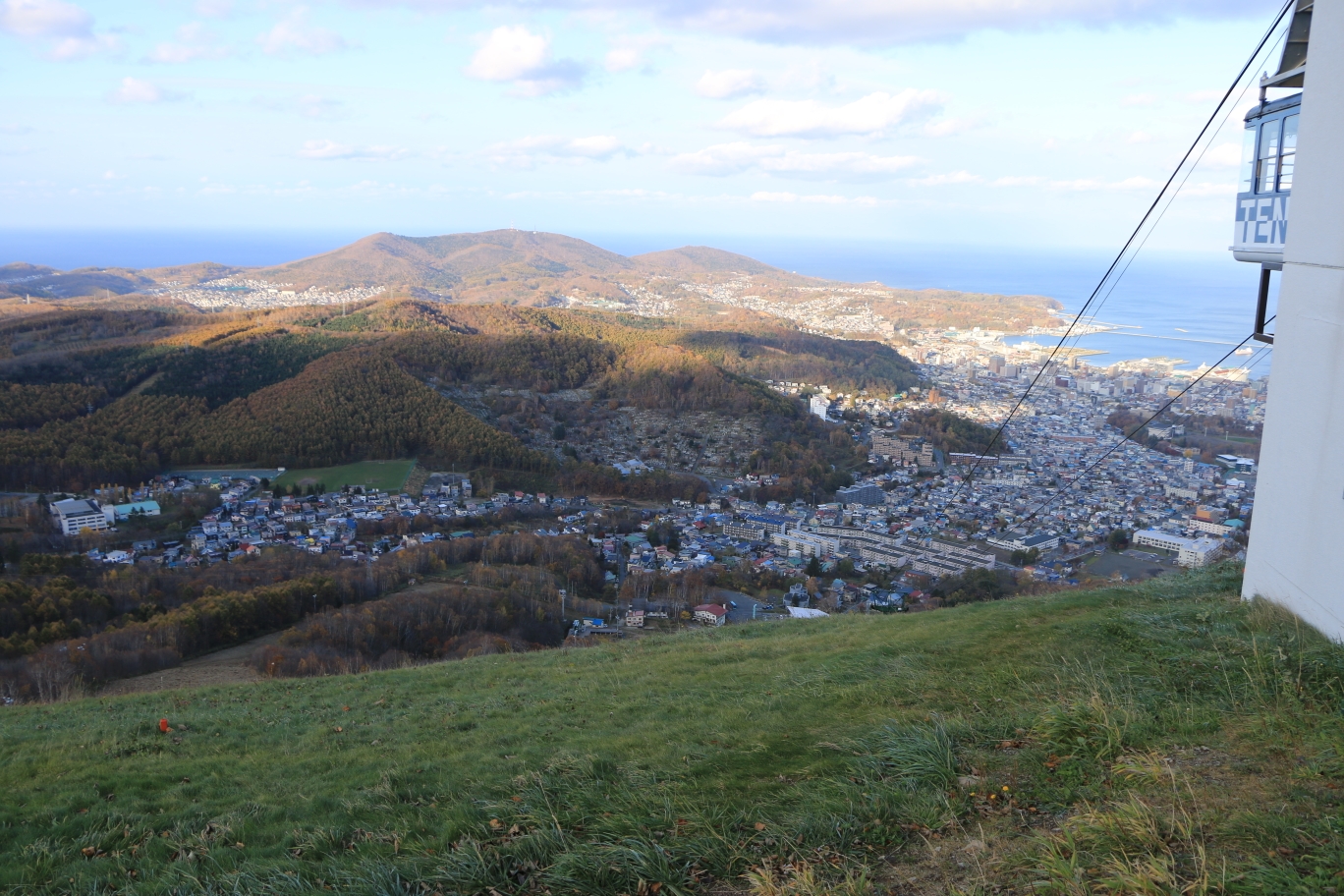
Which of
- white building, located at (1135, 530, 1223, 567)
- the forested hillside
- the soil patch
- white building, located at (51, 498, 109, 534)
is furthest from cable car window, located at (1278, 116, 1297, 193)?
white building, located at (51, 498, 109, 534)

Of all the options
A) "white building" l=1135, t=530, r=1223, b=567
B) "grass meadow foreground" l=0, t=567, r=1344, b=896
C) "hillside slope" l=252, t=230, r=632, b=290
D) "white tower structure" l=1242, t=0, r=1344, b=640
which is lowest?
"white building" l=1135, t=530, r=1223, b=567

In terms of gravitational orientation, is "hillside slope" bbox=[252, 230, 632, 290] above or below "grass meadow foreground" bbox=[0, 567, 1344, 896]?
above

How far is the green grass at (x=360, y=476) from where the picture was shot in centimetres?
3069

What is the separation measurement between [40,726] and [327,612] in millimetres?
8675

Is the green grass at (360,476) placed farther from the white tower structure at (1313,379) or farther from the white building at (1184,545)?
the white tower structure at (1313,379)

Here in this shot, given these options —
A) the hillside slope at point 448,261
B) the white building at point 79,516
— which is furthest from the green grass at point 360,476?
the hillside slope at point 448,261

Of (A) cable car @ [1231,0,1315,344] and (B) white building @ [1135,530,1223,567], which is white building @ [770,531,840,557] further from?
(A) cable car @ [1231,0,1315,344]

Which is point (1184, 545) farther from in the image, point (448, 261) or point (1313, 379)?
point (448, 261)

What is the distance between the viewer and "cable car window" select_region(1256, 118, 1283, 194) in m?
6.06

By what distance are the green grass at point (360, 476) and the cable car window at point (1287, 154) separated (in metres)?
28.5

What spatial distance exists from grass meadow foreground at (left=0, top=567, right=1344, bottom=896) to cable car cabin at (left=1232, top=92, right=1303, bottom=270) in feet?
9.04

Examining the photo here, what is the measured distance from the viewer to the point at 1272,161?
6109 mm

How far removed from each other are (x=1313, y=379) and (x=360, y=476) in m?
31.6

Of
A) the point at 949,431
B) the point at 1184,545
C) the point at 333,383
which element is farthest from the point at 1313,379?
the point at 333,383
